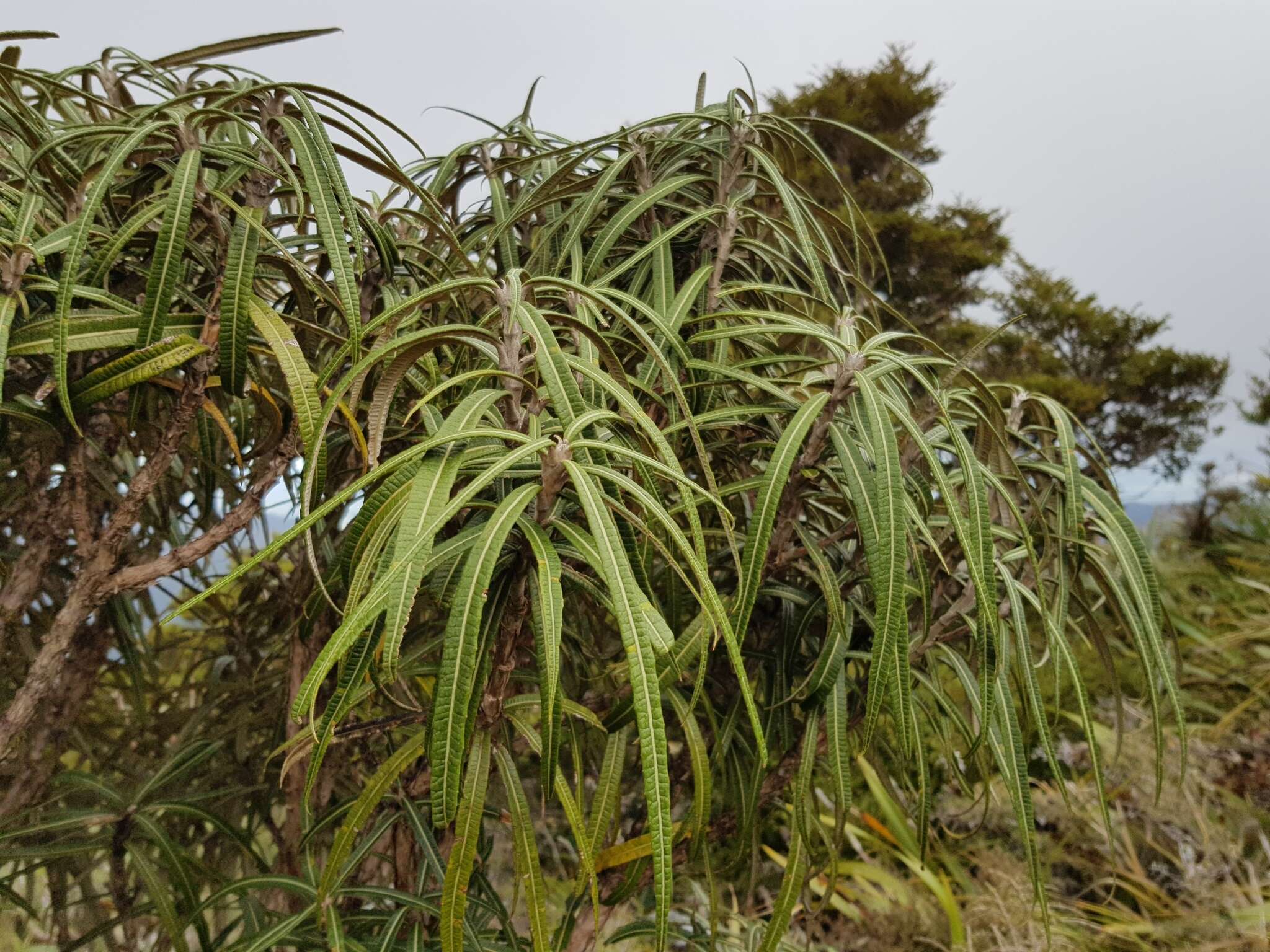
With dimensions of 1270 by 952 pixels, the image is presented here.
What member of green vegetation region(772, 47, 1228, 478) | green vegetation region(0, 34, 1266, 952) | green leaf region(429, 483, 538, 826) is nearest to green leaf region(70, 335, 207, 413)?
green vegetation region(0, 34, 1266, 952)

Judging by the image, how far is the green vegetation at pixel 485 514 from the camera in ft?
1.63

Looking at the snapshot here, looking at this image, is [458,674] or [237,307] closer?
[458,674]

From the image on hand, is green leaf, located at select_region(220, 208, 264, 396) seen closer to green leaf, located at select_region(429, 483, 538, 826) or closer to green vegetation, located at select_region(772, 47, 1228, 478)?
green leaf, located at select_region(429, 483, 538, 826)

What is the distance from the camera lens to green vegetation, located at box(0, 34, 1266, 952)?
496 millimetres

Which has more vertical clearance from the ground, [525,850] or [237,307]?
[237,307]

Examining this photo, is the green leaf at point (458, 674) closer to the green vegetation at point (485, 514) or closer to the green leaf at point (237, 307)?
the green vegetation at point (485, 514)

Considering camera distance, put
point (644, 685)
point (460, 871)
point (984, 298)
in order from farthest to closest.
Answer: point (984, 298) < point (460, 871) < point (644, 685)

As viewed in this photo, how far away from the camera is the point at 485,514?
0.58 meters

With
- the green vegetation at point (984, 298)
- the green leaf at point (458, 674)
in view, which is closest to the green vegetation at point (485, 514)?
the green leaf at point (458, 674)

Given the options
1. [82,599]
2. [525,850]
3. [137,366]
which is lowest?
[525,850]

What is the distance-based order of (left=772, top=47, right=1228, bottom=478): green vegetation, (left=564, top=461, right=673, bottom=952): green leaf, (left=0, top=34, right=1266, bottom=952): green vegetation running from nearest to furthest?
(left=564, top=461, right=673, bottom=952): green leaf
(left=0, top=34, right=1266, bottom=952): green vegetation
(left=772, top=47, right=1228, bottom=478): green vegetation

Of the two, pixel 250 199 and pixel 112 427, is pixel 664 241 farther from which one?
pixel 112 427

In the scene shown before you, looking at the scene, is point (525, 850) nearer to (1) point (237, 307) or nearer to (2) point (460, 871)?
(2) point (460, 871)

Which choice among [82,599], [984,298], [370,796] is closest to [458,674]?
[370,796]
